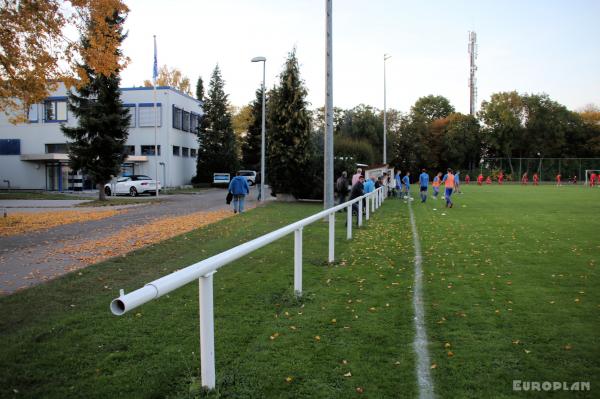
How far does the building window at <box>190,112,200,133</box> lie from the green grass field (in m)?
44.6

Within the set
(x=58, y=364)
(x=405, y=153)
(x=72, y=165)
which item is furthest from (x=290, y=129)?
(x=405, y=153)

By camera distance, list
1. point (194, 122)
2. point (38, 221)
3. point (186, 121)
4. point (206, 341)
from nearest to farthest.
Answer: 1. point (206, 341)
2. point (38, 221)
3. point (186, 121)
4. point (194, 122)

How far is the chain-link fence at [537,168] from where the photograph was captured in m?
69.9

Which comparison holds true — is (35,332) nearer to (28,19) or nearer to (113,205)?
(28,19)

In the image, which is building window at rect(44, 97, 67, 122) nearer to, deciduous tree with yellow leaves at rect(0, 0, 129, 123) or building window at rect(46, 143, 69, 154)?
building window at rect(46, 143, 69, 154)

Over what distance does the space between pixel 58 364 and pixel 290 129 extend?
25.5 m

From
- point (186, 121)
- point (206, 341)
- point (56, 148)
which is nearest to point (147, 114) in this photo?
point (186, 121)

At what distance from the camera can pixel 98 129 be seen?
1173 inches

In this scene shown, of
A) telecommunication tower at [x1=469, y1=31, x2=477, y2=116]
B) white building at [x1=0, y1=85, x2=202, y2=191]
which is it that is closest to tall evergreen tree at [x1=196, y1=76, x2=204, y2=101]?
white building at [x1=0, y1=85, x2=202, y2=191]

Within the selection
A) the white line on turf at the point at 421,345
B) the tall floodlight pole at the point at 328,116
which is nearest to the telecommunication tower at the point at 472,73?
the tall floodlight pole at the point at 328,116

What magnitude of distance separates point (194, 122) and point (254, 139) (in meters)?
6.48

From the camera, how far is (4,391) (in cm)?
394

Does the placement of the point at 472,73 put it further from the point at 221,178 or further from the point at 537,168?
the point at 221,178

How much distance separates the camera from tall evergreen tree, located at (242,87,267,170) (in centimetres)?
5328
